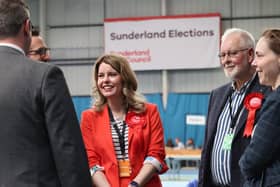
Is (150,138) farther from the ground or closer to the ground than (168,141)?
farther from the ground

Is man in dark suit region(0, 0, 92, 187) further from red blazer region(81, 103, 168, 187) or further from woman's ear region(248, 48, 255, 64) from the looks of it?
woman's ear region(248, 48, 255, 64)

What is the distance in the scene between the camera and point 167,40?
19.0 m

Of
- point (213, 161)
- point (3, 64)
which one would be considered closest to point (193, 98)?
point (213, 161)

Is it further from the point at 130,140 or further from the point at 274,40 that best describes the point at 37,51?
the point at 274,40

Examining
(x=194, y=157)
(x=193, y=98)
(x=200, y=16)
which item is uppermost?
(x=200, y=16)

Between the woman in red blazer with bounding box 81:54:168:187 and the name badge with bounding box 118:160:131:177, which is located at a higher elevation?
the woman in red blazer with bounding box 81:54:168:187

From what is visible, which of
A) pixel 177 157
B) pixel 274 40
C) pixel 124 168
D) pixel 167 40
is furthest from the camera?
pixel 167 40

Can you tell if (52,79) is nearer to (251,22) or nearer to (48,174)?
(48,174)

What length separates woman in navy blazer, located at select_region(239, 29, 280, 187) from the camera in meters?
2.47

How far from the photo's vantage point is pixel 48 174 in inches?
83.2

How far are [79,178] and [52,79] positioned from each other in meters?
0.36

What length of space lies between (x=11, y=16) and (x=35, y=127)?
0.40m

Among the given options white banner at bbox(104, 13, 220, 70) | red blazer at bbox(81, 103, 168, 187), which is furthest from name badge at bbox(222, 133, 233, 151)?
white banner at bbox(104, 13, 220, 70)

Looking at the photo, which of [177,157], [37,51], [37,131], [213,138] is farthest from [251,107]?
[177,157]
